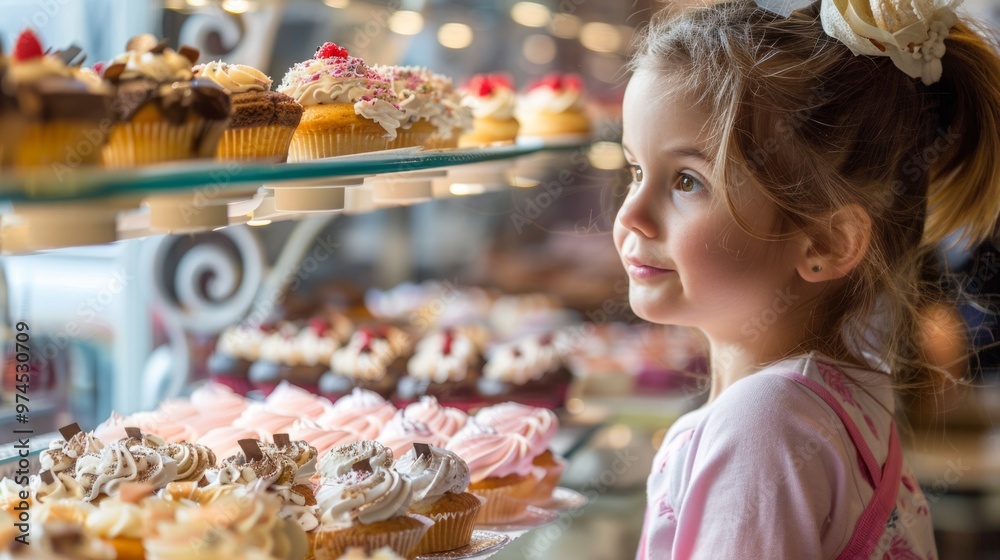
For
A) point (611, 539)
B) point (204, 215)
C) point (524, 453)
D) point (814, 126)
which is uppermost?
point (814, 126)

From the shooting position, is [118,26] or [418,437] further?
[118,26]

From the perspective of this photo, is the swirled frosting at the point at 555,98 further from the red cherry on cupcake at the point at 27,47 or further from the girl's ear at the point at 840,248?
the red cherry on cupcake at the point at 27,47

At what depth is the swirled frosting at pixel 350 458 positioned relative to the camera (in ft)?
4.59

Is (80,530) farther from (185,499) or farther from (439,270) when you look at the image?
(439,270)

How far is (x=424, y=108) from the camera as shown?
186 cm

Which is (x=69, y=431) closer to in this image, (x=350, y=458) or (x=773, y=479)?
(x=350, y=458)

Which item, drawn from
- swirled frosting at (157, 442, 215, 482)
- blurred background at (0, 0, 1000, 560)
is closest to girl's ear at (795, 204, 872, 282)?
blurred background at (0, 0, 1000, 560)

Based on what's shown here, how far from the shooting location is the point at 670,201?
1454 millimetres

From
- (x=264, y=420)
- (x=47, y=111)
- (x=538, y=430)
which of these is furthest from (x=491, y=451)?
(x=47, y=111)

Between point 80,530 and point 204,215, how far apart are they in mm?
400

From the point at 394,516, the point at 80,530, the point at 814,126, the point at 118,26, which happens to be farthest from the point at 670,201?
the point at 118,26

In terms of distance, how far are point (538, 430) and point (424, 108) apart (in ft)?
2.36

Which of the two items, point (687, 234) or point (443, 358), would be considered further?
point (443, 358)

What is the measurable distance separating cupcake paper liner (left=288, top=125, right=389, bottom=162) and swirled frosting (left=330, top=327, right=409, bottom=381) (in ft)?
4.03
